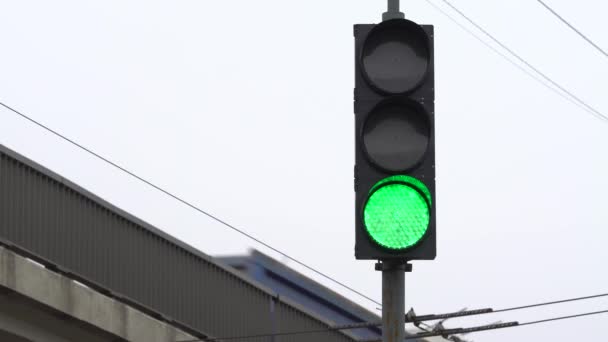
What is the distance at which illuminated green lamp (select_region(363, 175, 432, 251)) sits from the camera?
666cm

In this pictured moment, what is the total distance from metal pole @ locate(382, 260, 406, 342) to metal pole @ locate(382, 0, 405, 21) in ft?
4.49

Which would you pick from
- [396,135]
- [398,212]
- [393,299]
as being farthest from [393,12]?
[393,299]

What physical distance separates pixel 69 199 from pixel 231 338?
4.23 meters

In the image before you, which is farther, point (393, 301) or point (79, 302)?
point (79, 302)

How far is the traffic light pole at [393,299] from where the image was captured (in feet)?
22.5

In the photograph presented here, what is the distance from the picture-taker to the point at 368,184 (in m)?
6.70

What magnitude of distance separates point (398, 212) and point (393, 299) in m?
0.51

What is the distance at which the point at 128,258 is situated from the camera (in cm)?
2144

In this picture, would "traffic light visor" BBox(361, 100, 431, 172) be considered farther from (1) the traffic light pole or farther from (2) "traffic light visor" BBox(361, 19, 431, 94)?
(1) the traffic light pole

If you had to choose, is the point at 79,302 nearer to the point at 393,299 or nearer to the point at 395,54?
the point at 393,299

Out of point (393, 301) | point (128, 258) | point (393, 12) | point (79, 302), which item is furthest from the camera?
point (128, 258)

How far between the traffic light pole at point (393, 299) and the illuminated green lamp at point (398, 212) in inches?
7.5

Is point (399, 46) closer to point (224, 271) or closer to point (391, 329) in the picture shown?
point (391, 329)

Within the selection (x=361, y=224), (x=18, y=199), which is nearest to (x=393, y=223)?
(x=361, y=224)
